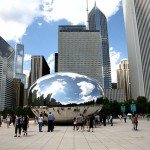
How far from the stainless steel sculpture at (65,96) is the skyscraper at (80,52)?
15231cm

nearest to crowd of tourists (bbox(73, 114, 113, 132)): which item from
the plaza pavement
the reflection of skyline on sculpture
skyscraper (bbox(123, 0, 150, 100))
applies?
the reflection of skyline on sculpture

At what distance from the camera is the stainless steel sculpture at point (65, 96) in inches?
1082

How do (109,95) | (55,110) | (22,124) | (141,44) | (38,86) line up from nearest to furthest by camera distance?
(22,124)
(55,110)
(38,86)
(141,44)
(109,95)

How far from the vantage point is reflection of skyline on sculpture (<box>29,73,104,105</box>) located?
2753cm

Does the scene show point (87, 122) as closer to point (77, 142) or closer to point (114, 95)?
point (77, 142)

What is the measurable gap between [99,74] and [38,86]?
552 feet

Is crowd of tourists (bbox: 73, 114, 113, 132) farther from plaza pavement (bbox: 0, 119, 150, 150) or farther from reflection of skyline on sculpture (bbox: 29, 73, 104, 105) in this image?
plaza pavement (bbox: 0, 119, 150, 150)

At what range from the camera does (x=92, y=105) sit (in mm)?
28875

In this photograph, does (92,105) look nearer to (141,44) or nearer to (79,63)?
(141,44)

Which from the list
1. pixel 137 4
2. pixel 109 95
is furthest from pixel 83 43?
pixel 137 4

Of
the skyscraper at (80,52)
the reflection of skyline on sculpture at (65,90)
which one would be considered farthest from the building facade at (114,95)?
the reflection of skyline on sculpture at (65,90)

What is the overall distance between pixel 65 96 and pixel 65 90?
764 millimetres

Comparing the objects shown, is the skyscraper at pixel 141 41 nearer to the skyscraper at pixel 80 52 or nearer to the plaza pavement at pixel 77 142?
the skyscraper at pixel 80 52

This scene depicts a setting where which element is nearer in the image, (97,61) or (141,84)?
(141,84)
